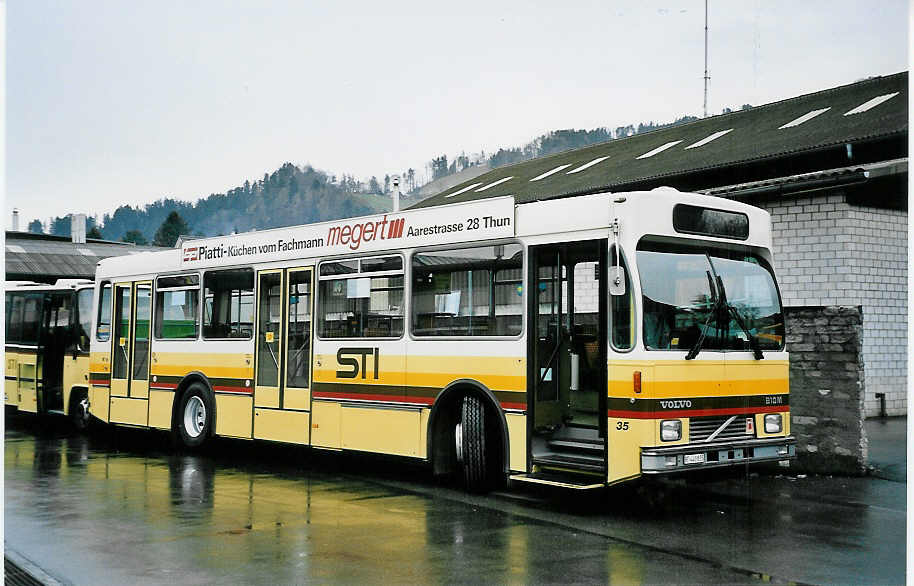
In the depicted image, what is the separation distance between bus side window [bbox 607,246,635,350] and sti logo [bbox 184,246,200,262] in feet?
24.7

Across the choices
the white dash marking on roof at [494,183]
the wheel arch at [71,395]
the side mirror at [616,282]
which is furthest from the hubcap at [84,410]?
the white dash marking on roof at [494,183]

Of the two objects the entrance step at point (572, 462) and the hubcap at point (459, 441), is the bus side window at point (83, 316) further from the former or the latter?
the entrance step at point (572, 462)

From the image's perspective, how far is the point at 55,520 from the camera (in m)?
9.16

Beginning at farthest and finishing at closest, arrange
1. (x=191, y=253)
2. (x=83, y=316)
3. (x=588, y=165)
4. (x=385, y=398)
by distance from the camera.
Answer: (x=588, y=165), (x=83, y=316), (x=191, y=253), (x=385, y=398)

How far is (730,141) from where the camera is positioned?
2083cm

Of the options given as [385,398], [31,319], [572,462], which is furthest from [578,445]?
[31,319]

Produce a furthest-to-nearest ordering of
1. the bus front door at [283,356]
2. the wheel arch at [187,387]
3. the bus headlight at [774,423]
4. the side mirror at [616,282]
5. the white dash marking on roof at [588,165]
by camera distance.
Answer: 1. the white dash marking on roof at [588,165]
2. the wheel arch at [187,387]
3. the bus front door at [283,356]
4. the bus headlight at [774,423]
5. the side mirror at [616,282]

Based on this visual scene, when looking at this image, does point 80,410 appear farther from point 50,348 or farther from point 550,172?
point 550,172

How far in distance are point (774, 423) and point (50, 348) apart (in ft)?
43.8

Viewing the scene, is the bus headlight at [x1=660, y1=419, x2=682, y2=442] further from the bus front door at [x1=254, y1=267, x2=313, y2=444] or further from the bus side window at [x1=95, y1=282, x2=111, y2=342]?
the bus side window at [x1=95, y1=282, x2=111, y2=342]

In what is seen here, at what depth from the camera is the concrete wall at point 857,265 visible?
16203 mm

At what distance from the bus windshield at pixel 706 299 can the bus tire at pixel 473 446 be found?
220 centimetres

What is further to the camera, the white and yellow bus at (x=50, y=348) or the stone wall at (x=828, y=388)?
the white and yellow bus at (x=50, y=348)

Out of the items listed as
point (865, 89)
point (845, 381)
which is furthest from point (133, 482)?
point (865, 89)
